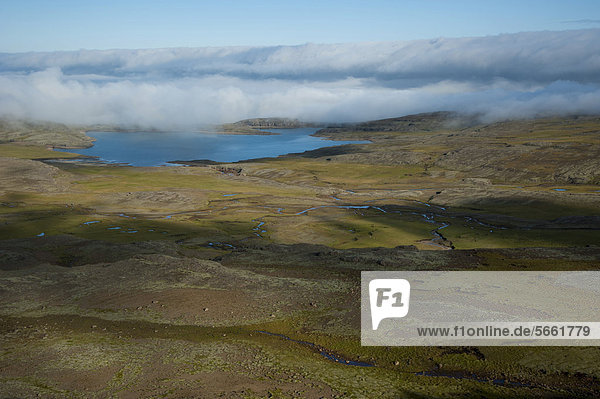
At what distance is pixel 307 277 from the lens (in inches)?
2041

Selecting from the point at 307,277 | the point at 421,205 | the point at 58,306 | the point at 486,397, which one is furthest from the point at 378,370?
the point at 421,205

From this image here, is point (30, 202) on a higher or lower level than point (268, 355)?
lower

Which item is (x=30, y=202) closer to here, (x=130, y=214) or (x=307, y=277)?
(x=130, y=214)

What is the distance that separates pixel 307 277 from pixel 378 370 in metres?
21.5
